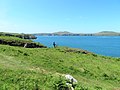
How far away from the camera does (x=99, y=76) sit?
2572 centimetres

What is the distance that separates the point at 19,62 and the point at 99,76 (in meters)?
8.09

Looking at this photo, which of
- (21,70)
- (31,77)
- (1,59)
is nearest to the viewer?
(31,77)

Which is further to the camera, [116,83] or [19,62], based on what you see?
[116,83]

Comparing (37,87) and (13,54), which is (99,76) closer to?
(13,54)

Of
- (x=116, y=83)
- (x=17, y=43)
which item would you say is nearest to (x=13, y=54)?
(x=116, y=83)

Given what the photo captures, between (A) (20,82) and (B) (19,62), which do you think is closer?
(A) (20,82)

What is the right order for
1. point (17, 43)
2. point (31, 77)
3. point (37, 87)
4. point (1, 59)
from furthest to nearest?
point (17, 43) < point (1, 59) < point (31, 77) < point (37, 87)

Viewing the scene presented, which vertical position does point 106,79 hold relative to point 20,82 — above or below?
below

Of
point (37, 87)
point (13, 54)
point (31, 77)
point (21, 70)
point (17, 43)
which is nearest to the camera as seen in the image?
point (37, 87)

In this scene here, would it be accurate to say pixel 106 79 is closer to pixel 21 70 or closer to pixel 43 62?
pixel 43 62

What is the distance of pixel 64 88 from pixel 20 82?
2.92m

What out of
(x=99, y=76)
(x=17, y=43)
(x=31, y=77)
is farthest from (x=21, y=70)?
(x=17, y=43)

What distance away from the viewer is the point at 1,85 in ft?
54.0

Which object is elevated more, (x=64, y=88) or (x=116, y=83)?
(x=64, y=88)
